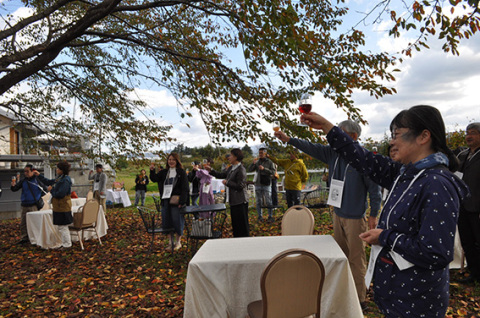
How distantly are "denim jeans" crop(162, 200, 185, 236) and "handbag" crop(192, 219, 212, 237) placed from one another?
0.94 metres

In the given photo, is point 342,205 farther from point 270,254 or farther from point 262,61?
point 262,61

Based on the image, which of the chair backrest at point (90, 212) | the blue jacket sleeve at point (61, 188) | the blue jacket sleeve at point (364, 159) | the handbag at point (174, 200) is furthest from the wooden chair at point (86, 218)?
the blue jacket sleeve at point (364, 159)

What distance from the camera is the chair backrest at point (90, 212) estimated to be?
7.29m

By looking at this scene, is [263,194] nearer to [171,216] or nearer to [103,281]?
[171,216]

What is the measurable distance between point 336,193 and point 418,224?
197cm

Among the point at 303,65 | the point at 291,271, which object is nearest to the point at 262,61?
the point at 303,65

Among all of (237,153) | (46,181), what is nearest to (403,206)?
(237,153)

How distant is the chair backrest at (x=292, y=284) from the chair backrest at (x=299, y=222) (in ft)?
4.71

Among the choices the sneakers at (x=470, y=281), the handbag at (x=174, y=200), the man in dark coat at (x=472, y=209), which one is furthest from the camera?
the handbag at (x=174, y=200)

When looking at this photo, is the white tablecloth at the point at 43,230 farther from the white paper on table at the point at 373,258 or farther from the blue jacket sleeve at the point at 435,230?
the blue jacket sleeve at the point at 435,230

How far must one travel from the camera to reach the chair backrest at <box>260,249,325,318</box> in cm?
218

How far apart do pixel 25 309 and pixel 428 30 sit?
6640 mm

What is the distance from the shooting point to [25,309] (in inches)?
169

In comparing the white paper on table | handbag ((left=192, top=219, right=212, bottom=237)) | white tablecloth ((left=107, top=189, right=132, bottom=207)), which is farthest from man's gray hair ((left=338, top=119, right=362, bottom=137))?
white tablecloth ((left=107, top=189, right=132, bottom=207))
